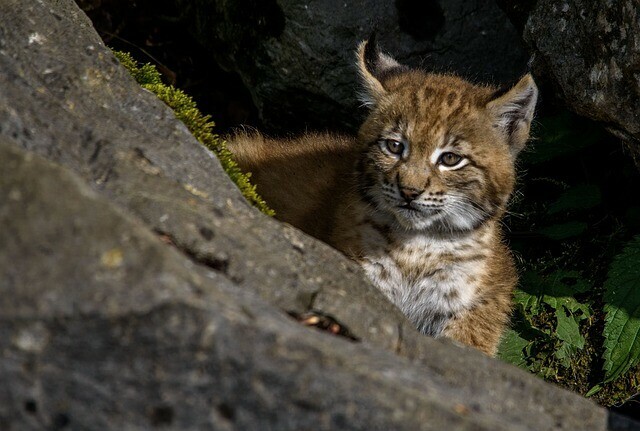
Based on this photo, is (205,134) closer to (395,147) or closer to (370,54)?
(395,147)

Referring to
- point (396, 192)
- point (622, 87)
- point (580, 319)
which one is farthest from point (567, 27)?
point (580, 319)

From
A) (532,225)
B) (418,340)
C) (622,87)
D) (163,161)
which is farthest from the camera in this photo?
(532,225)

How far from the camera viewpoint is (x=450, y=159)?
17.4ft

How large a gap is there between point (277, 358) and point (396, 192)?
2.76 m

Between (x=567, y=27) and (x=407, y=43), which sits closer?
(x=567, y=27)

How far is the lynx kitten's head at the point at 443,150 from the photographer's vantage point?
5.18m

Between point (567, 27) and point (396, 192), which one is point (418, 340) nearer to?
point (396, 192)

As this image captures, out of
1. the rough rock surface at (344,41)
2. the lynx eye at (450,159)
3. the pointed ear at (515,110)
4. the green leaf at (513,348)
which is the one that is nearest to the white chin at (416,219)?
the lynx eye at (450,159)

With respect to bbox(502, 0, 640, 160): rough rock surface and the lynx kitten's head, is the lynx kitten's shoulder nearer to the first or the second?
the lynx kitten's head

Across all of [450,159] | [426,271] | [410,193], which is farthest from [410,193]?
[426,271]

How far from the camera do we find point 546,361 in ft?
19.5

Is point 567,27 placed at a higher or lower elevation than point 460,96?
higher

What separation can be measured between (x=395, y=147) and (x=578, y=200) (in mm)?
1658

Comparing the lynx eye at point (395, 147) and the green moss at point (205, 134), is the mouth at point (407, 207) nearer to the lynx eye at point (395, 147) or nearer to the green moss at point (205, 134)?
the lynx eye at point (395, 147)
